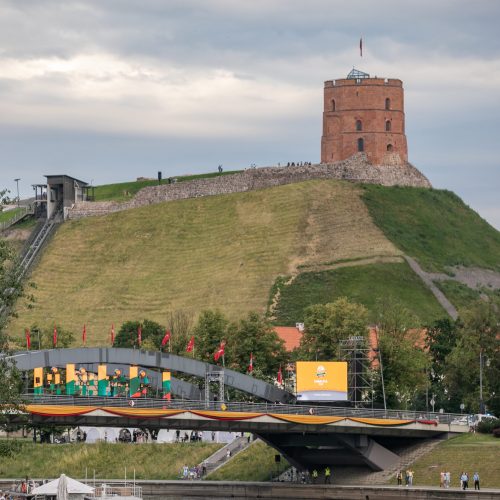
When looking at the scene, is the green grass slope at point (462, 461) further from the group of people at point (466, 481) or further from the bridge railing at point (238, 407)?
the bridge railing at point (238, 407)

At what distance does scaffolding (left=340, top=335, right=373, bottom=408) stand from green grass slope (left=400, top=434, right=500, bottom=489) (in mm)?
10102

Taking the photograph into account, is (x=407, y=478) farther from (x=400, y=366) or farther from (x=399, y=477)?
(x=400, y=366)

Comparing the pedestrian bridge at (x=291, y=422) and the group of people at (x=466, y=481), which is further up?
the pedestrian bridge at (x=291, y=422)

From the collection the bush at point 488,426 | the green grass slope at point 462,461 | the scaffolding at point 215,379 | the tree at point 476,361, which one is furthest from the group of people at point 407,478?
the tree at point 476,361

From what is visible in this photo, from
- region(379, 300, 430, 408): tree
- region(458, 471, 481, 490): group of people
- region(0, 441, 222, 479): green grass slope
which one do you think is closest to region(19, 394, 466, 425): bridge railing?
region(458, 471, 481, 490): group of people

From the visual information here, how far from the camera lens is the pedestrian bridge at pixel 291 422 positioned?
106625mm

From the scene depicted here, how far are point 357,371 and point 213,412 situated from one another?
27.2 m

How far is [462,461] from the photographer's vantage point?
388 ft

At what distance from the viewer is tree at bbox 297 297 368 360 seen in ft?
508

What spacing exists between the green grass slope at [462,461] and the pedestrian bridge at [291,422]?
96.6 inches

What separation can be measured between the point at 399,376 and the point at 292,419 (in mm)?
37674

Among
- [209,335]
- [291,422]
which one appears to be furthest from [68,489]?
[209,335]

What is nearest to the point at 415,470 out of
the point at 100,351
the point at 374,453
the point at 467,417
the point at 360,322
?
the point at 374,453

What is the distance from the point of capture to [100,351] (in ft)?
370
